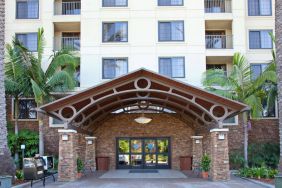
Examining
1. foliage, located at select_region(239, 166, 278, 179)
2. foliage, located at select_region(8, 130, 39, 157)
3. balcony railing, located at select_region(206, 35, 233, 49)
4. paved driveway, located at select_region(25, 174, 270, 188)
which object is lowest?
Answer: paved driveway, located at select_region(25, 174, 270, 188)

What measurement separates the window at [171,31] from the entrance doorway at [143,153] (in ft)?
21.0

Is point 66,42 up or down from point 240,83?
up

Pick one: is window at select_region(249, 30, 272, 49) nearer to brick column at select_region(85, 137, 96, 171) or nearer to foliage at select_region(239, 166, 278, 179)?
foliage at select_region(239, 166, 278, 179)

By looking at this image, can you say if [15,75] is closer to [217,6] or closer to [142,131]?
[142,131]

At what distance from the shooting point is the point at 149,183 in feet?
60.7

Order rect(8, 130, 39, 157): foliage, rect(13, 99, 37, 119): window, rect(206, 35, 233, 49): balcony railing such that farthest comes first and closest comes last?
rect(206, 35, 233, 49): balcony railing
rect(13, 99, 37, 119): window
rect(8, 130, 39, 157): foliage

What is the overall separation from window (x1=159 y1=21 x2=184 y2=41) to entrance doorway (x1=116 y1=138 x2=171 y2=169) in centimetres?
640

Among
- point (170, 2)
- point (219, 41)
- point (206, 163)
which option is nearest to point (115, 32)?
point (170, 2)

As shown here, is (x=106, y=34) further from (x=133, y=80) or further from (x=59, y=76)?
(x=133, y=80)

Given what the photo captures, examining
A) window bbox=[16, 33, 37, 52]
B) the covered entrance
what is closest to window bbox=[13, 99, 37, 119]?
window bbox=[16, 33, 37, 52]

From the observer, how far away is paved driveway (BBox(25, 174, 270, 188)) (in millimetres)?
17492

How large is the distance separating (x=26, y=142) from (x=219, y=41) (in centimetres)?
1387

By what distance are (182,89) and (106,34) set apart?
10117 mm

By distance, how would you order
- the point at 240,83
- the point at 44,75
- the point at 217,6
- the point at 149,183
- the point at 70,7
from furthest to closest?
the point at 70,7, the point at 217,6, the point at 44,75, the point at 240,83, the point at 149,183
